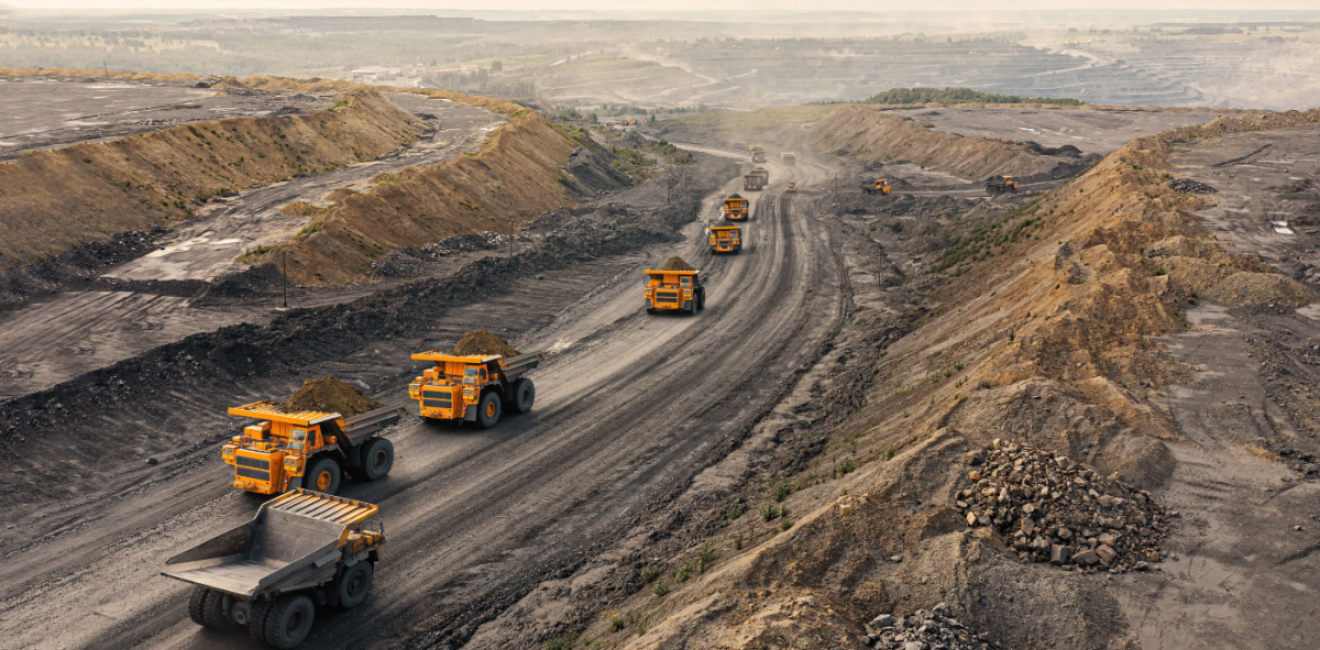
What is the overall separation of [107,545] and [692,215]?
4629 cm

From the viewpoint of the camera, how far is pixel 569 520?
679 inches

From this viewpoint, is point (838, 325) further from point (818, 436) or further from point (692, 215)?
point (692, 215)

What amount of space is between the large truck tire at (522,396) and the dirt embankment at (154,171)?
68.0ft

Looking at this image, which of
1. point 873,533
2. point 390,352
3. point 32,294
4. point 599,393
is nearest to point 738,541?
→ point 873,533

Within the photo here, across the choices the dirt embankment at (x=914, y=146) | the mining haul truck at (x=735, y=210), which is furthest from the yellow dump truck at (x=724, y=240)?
the dirt embankment at (x=914, y=146)

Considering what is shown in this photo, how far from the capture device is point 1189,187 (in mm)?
37188

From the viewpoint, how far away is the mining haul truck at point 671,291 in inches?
1310

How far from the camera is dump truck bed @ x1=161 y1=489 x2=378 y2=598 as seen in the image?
1245 cm

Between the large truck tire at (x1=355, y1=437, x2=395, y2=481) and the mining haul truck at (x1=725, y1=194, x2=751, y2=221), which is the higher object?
the mining haul truck at (x1=725, y1=194, x2=751, y2=221)

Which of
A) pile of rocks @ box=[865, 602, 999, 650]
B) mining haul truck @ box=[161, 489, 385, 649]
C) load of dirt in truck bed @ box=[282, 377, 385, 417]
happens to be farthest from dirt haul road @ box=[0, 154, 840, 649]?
pile of rocks @ box=[865, 602, 999, 650]

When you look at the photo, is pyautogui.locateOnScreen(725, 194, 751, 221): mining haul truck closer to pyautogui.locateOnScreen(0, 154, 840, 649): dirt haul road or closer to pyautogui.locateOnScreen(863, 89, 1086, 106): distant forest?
pyautogui.locateOnScreen(0, 154, 840, 649): dirt haul road

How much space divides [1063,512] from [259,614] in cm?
1300

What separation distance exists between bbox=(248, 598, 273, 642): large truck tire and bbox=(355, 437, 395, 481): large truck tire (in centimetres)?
599

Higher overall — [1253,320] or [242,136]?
[242,136]
